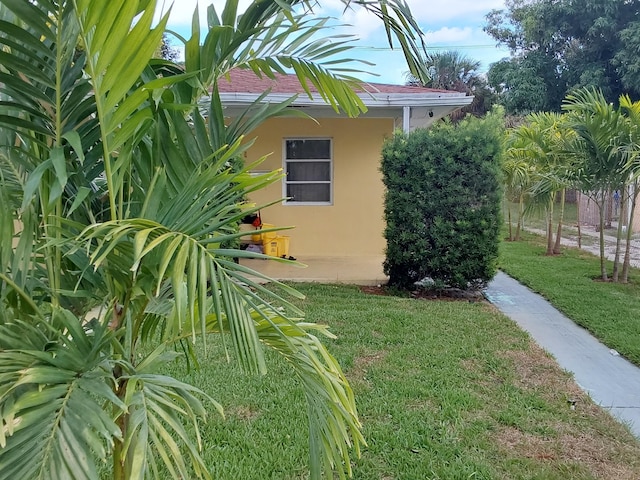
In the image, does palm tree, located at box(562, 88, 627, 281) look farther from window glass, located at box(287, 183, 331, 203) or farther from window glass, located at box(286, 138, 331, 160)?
window glass, located at box(287, 183, 331, 203)

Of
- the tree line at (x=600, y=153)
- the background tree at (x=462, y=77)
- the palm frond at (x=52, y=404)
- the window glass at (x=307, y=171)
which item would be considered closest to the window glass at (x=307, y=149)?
the window glass at (x=307, y=171)

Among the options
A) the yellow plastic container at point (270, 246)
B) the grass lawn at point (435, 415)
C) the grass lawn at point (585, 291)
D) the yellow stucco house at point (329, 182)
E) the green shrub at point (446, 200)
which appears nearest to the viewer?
the grass lawn at point (435, 415)

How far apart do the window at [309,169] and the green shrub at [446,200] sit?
271cm

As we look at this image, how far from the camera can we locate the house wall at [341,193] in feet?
31.9

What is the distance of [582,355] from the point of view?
16.6 feet

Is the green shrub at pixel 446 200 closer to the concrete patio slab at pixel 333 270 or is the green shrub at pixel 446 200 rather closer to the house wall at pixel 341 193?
the concrete patio slab at pixel 333 270

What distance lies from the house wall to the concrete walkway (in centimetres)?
299

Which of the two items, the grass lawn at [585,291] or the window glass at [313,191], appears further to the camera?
the window glass at [313,191]

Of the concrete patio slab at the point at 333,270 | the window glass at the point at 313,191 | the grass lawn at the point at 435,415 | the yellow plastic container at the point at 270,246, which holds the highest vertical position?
the window glass at the point at 313,191

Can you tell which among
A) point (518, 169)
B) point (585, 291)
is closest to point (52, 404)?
point (585, 291)

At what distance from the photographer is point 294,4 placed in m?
1.94

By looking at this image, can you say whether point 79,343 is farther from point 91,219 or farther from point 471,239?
point 471,239

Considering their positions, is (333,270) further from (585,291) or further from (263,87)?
(585,291)

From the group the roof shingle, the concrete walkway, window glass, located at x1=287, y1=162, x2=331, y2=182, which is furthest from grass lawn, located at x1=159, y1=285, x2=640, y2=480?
window glass, located at x1=287, y1=162, x2=331, y2=182
